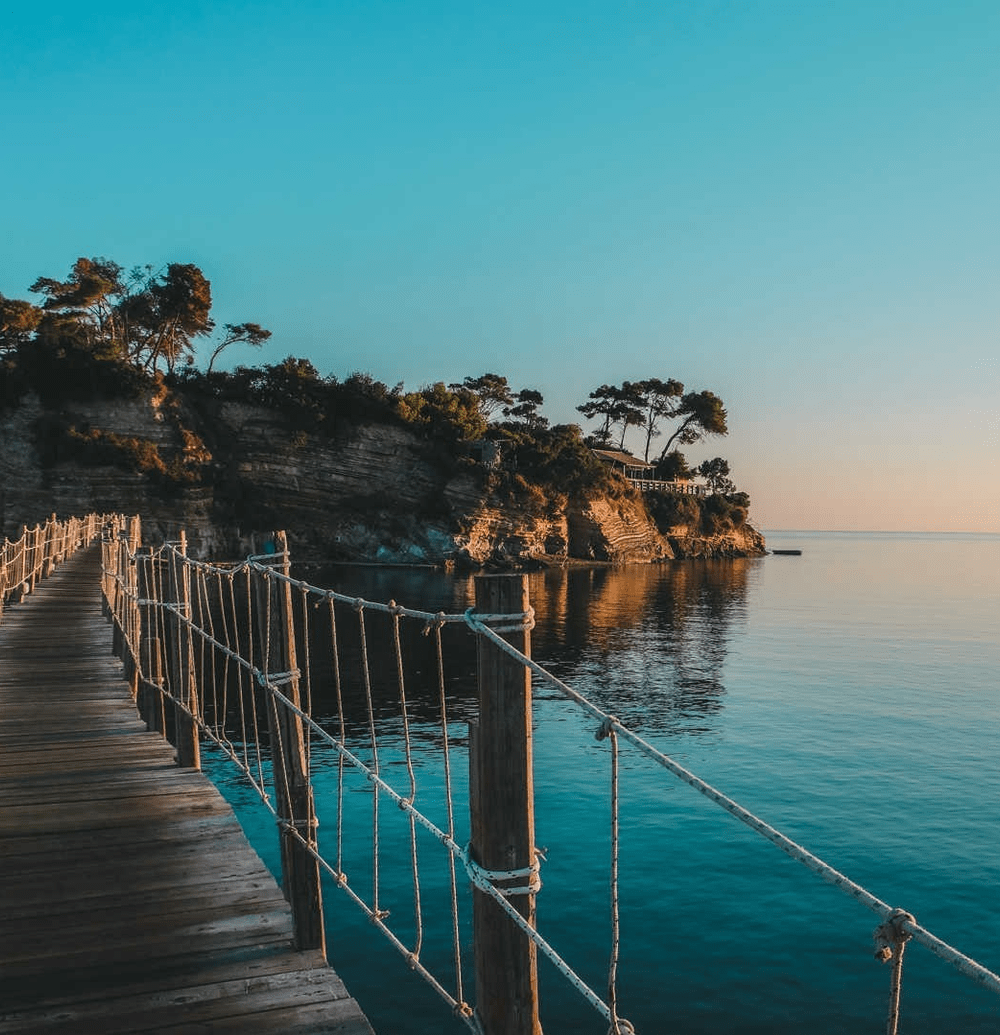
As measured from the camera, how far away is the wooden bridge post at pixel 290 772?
15.1 feet

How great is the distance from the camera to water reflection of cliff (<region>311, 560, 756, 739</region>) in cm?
2720

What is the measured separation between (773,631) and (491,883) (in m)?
45.0

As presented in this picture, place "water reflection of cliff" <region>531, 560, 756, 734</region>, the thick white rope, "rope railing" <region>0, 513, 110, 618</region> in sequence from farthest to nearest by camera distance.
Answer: "water reflection of cliff" <region>531, 560, 756, 734</region> < "rope railing" <region>0, 513, 110, 618</region> < the thick white rope

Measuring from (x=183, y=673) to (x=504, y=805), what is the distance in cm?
607

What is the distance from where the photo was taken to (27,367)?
66.6 meters

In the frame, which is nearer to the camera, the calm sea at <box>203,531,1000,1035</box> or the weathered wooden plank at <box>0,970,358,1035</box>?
the weathered wooden plank at <box>0,970,358,1035</box>

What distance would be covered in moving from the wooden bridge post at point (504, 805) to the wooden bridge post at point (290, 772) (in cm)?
178

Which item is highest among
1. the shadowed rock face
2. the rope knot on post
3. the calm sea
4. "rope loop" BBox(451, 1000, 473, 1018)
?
the shadowed rock face

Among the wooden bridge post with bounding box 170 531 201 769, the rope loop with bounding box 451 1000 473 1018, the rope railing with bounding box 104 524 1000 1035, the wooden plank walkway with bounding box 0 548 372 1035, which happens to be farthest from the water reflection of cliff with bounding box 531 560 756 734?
the rope loop with bounding box 451 1000 473 1018

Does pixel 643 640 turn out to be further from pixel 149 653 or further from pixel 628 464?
pixel 628 464

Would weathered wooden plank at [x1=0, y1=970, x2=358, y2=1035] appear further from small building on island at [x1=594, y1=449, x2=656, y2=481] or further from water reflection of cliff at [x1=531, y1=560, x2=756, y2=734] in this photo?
small building on island at [x1=594, y1=449, x2=656, y2=481]

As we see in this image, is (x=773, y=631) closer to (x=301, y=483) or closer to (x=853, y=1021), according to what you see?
(x=853, y=1021)

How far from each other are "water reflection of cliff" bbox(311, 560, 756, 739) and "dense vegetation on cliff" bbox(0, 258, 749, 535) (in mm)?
13891

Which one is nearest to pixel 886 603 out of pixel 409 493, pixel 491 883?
pixel 409 493
